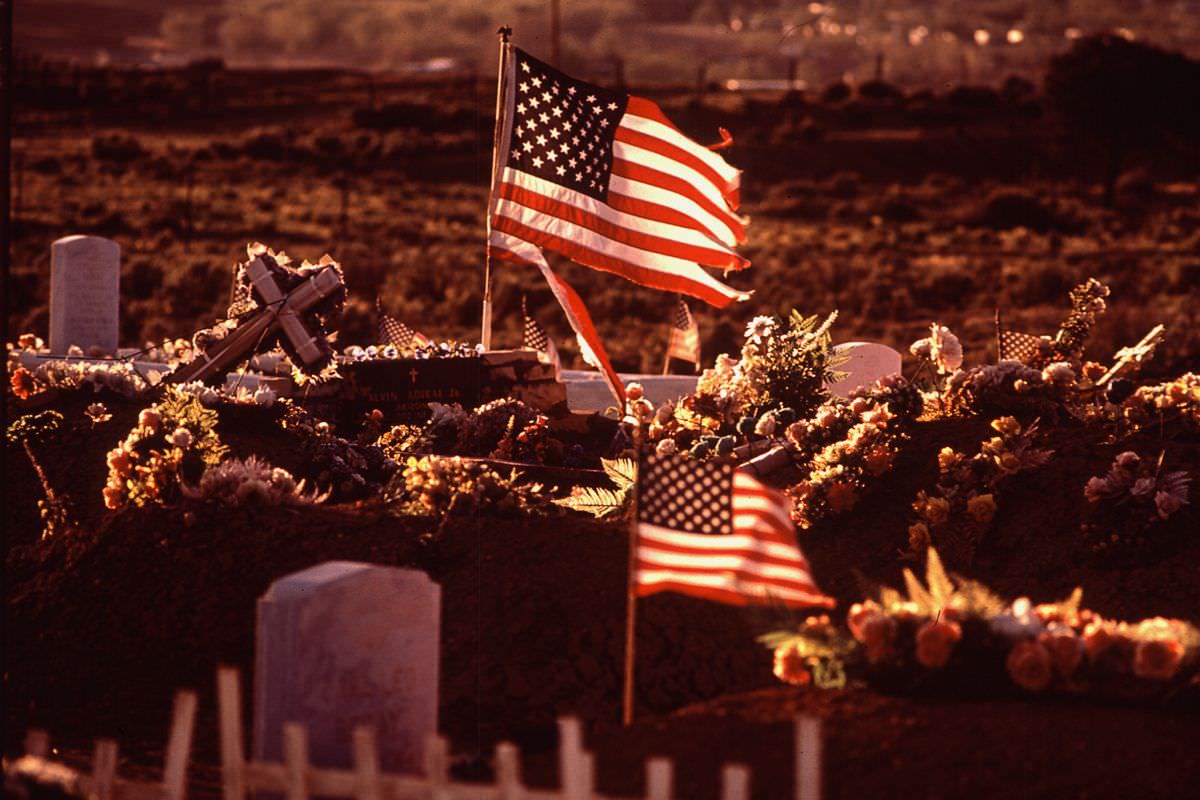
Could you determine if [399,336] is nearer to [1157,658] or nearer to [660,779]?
[1157,658]

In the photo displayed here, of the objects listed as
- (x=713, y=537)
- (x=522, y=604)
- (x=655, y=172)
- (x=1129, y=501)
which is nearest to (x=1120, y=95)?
(x=655, y=172)

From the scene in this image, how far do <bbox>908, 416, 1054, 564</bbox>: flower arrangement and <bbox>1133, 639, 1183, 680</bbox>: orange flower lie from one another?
353 centimetres

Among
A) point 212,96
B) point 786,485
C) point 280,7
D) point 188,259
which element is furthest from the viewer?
point 280,7

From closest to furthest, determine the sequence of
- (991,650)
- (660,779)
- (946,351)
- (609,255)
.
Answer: (660,779) < (991,650) < (946,351) < (609,255)

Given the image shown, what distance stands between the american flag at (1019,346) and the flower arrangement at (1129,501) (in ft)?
8.09

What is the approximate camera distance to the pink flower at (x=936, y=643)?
25.6 ft

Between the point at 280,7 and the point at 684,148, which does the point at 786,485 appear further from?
the point at 280,7

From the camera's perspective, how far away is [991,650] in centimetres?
795

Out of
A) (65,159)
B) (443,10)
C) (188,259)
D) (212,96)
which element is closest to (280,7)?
(443,10)

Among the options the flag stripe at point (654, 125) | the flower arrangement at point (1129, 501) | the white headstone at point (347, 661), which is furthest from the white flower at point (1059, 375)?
the white headstone at point (347, 661)

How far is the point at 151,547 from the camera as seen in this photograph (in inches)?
447

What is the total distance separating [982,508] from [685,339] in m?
7.22

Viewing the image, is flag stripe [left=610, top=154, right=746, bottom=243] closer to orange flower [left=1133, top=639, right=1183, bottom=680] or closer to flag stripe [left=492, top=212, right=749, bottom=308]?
flag stripe [left=492, top=212, right=749, bottom=308]

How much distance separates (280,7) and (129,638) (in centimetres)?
19198
